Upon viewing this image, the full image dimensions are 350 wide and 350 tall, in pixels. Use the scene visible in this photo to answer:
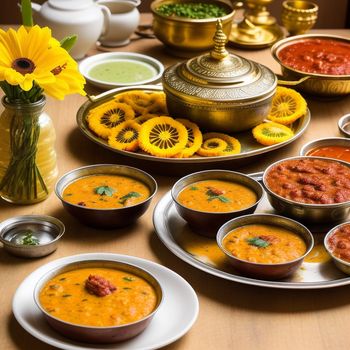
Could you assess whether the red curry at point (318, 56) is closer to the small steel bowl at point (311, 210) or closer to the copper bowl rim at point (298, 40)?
the copper bowl rim at point (298, 40)

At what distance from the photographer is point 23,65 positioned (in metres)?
1.83

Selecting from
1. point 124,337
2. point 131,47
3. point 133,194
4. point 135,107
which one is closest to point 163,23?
point 131,47

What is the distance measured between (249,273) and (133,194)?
40 centimetres

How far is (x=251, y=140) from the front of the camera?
2.31 meters

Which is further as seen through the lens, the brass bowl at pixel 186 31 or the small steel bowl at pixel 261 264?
the brass bowl at pixel 186 31

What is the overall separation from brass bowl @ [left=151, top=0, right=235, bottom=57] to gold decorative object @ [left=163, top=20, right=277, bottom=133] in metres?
0.57

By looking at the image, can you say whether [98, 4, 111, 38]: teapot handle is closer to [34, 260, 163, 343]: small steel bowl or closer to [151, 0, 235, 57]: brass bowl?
[151, 0, 235, 57]: brass bowl

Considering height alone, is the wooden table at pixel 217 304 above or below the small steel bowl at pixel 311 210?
below

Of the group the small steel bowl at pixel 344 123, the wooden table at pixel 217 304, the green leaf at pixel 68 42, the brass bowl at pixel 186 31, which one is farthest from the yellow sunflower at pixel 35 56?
the brass bowl at pixel 186 31

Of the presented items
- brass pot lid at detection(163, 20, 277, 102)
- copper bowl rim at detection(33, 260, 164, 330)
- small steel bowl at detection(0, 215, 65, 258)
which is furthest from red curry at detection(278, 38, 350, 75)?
copper bowl rim at detection(33, 260, 164, 330)

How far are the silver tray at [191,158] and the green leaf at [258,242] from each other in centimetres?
45

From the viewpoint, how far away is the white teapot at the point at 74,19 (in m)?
2.82

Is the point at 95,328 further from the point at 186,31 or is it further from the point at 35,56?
the point at 186,31

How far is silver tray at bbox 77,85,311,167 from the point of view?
2.15 meters
